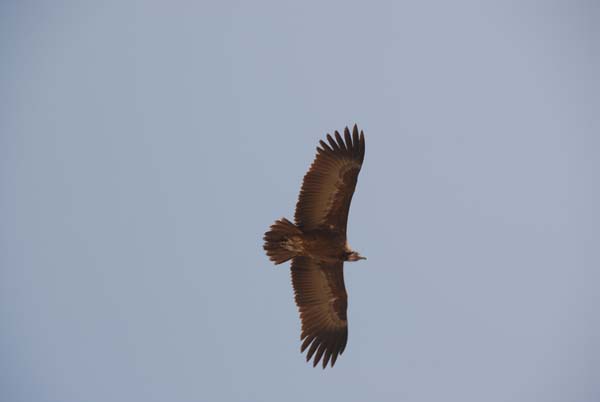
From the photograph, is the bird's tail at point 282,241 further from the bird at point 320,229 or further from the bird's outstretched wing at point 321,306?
the bird's outstretched wing at point 321,306

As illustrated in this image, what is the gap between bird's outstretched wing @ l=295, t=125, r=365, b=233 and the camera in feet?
40.4

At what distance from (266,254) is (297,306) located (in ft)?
6.81

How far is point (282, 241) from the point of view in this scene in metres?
12.3

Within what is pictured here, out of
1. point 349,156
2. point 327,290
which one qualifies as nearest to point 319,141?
point 349,156

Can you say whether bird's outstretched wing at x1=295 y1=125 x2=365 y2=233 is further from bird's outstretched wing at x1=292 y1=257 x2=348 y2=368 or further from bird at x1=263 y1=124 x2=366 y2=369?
bird's outstretched wing at x1=292 y1=257 x2=348 y2=368

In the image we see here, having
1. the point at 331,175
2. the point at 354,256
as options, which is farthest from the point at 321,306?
the point at 331,175

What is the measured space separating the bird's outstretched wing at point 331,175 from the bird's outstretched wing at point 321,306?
158cm

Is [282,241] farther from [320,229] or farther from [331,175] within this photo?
[331,175]

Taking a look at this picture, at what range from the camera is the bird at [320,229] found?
40.4 feet

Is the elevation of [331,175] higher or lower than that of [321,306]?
higher

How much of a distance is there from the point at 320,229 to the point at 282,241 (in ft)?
3.06

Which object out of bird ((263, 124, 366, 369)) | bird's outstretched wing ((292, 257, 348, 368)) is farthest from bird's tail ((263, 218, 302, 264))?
bird's outstretched wing ((292, 257, 348, 368))

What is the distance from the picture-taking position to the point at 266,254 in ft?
40.4

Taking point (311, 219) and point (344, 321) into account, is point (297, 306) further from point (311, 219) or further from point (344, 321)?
point (311, 219)
